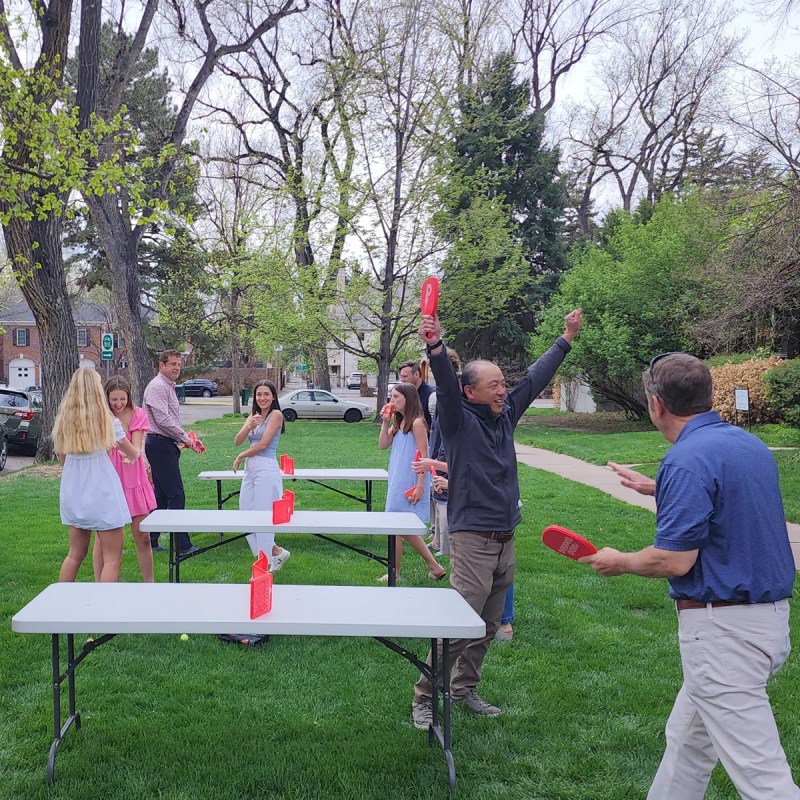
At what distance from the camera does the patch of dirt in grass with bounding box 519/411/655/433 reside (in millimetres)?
23208

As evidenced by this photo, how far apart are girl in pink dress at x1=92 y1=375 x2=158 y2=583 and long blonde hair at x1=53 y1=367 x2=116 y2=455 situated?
2.65 feet

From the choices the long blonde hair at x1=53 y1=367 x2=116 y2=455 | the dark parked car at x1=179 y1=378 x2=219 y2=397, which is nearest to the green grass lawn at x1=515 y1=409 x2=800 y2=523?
the long blonde hair at x1=53 y1=367 x2=116 y2=455

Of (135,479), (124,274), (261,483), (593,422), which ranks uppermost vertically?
(124,274)

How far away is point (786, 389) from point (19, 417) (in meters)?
16.0

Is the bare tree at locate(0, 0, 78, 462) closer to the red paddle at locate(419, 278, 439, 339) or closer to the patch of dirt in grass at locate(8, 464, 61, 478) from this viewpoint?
the patch of dirt in grass at locate(8, 464, 61, 478)

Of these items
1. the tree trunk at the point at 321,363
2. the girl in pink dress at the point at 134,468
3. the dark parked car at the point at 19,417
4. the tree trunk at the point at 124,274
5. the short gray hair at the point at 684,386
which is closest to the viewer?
the short gray hair at the point at 684,386

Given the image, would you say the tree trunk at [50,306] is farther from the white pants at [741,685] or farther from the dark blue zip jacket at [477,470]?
the white pants at [741,685]

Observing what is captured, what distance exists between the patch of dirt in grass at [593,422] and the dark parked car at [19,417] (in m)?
15.0

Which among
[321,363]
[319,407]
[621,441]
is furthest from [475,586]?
[321,363]

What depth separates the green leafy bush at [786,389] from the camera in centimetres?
1487

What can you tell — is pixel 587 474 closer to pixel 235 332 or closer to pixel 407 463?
pixel 407 463

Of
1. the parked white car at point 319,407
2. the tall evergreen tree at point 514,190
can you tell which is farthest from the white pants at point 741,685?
the parked white car at point 319,407

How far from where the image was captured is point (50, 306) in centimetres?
1405

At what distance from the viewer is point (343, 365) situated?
275ft
